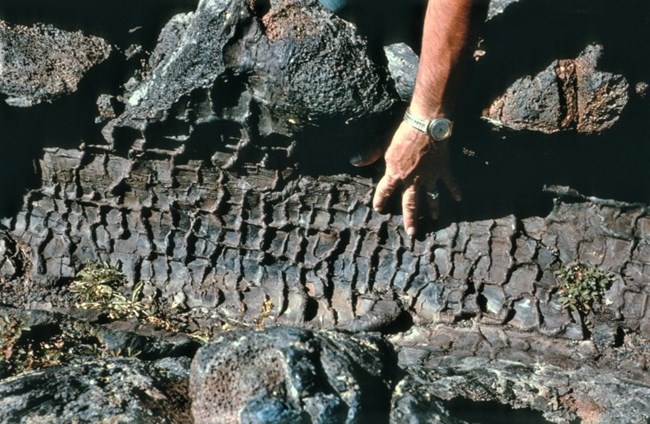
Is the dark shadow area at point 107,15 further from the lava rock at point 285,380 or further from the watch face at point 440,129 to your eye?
the lava rock at point 285,380

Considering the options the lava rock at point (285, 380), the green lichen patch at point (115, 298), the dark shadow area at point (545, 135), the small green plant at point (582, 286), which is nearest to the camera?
the lava rock at point (285, 380)

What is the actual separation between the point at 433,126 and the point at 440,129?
0.10 ft

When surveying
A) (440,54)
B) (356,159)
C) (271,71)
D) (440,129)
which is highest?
(440,54)

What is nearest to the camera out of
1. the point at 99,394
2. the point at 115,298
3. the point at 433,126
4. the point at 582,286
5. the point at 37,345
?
the point at 99,394

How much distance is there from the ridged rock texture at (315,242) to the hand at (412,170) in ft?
0.41

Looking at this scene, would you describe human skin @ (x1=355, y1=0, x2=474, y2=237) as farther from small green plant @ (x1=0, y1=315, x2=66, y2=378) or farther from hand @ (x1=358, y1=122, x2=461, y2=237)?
small green plant @ (x1=0, y1=315, x2=66, y2=378)

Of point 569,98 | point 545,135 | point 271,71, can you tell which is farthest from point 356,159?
point 569,98

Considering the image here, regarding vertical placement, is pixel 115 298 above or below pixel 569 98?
below

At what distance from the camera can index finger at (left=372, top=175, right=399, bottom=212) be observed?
3285 millimetres

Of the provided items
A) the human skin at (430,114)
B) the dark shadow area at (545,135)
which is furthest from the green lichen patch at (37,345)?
the dark shadow area at (545,135)

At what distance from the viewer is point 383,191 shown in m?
3.35

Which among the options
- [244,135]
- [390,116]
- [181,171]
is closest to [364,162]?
A: [390,116]

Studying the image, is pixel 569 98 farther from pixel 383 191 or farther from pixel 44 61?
pixel 44 61

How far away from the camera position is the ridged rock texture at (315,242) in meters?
2.67
